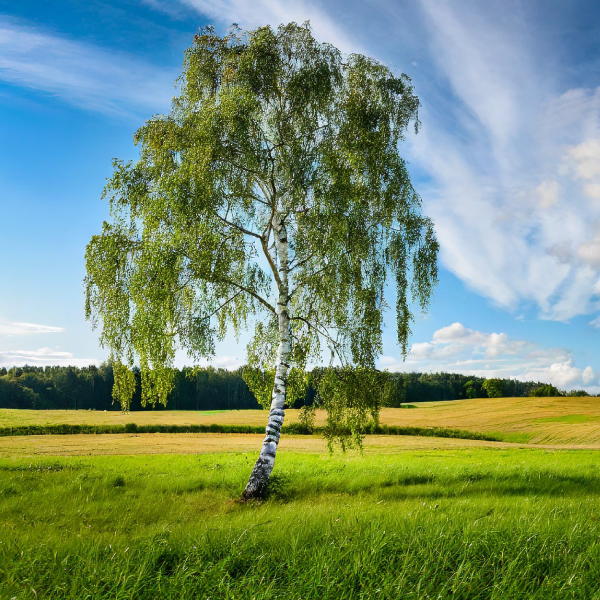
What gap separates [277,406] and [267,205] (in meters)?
6.55

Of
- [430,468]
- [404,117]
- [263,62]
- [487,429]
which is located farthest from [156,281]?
[487,429]

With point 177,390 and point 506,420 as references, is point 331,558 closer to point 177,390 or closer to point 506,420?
point 506,420

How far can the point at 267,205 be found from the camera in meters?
14.8

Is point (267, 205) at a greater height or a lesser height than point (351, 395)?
greater

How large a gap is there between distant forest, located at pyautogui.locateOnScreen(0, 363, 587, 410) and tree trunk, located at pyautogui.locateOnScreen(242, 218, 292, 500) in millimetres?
84956

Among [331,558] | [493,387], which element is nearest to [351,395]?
[331,558]

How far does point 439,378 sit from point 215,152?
118 metres

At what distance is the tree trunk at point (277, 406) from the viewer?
44.3 feet

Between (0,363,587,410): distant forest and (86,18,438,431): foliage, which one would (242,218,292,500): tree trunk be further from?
(0,363,587,410): distant forest

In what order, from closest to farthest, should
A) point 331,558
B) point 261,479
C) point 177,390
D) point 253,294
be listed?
point 331,558, point 261,479, point 253,294, point 177,390

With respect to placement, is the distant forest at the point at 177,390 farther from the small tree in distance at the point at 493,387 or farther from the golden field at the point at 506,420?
the golden field at the point at 506,420

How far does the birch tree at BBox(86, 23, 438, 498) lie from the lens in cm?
1246

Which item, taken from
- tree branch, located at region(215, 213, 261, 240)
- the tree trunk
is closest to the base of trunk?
the tree trunk

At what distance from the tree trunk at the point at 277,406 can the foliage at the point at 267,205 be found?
123 mm
